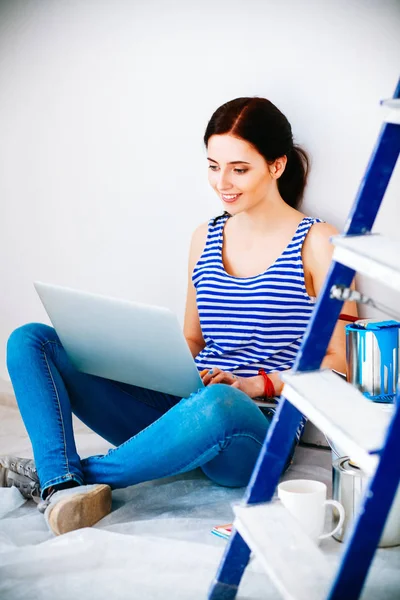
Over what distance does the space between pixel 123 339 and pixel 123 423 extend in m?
0.40

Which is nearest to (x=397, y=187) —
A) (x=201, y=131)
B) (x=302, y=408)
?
(x=201, y=131)

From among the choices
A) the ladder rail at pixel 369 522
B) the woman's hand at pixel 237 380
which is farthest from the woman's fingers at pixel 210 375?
the ladder rail at pixel 369 522

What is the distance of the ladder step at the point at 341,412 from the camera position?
1096 millimetres

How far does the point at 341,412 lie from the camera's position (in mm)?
1191

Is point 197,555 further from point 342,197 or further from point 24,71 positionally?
point 24,71

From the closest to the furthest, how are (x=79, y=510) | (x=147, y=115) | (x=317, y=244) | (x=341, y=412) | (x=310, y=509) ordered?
(x=341, y=412) → (x=310, y=509) → (x=79, y=510) → (x=317, y=244) → (x=147, y=115)

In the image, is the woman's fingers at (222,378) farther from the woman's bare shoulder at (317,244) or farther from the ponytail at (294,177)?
the ponytail at (294,177)

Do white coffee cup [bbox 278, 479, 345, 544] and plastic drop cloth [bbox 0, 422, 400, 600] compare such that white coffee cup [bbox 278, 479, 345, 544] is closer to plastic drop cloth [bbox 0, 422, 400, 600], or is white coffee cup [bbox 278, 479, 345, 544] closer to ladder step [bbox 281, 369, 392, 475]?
plastic drop cloth [bbox 0, 422, 400, 600]

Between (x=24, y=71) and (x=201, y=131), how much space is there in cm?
70

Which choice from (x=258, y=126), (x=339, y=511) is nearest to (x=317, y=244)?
(x=258, y=126)

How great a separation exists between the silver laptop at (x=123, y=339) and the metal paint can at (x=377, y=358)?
0.29m

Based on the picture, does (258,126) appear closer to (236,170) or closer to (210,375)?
(236,170)

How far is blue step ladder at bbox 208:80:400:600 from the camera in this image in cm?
108

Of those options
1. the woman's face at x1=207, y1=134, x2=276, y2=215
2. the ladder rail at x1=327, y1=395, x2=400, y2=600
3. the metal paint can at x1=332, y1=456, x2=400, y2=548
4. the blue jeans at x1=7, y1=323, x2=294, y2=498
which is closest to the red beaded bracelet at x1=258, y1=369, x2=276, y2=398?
the blue jeans at x1=7, y1=323, x2=294, y2=498
